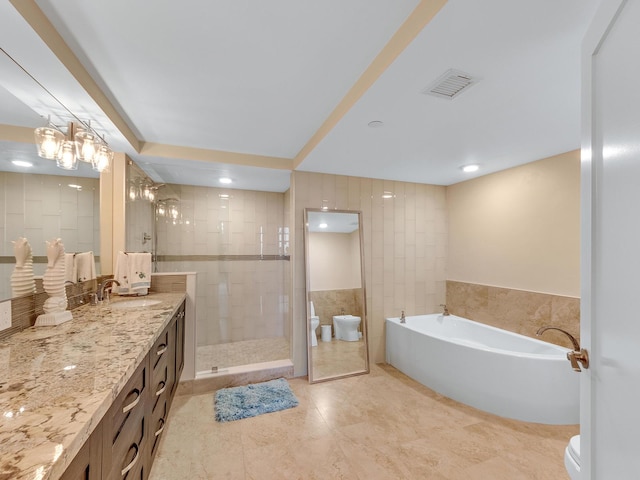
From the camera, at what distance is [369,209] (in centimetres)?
343

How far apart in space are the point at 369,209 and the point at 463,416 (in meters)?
2.26

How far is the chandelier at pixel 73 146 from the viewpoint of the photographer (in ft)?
5.35

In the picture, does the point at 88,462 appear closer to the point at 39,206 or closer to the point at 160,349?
the point at 160,349

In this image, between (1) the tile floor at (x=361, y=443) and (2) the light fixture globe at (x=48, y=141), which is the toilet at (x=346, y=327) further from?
(2) the light fixture globe at (x=48, y=141)

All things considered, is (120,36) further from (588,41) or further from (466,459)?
(466,459)

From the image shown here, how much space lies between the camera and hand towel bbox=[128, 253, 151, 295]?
95.6 inches

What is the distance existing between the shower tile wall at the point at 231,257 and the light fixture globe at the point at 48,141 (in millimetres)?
1835

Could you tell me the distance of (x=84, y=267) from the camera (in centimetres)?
212

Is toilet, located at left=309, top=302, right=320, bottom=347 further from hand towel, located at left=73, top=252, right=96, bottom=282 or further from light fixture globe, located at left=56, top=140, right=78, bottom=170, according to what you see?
light fixture globe, located at left=56, top=140, right=78, bottom=170

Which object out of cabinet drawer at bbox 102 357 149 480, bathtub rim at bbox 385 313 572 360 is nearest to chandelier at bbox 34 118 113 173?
cabinet drawer at bbox 102 357 149 480

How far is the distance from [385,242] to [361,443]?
2148mm

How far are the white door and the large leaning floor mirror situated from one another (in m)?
2.43

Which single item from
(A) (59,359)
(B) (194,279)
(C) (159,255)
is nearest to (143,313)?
(A) (59,359)

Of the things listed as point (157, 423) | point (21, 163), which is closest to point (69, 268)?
point (21, 163)
